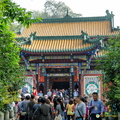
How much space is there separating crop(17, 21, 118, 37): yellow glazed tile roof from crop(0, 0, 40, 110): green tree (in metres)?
18.9

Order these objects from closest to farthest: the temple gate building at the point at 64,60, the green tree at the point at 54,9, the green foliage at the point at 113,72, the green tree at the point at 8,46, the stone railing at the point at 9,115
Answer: the green tree at the point at 8,46
the green foliage at the point at 113,72
the stone railing at the point at 9,115
the temple gate building at the point at 64,60
the green tree at the point at 54,9

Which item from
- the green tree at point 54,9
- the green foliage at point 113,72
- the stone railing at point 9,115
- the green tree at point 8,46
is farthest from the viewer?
the green tree at point 54,9

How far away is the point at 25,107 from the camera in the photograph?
12672 mm

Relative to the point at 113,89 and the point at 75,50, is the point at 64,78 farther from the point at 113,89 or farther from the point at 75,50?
the point at 113,89

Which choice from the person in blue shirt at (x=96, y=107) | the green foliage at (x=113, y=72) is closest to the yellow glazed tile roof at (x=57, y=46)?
the green foliage at (x=113, y=72)

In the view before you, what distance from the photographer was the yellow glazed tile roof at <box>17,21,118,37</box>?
97.1 feet

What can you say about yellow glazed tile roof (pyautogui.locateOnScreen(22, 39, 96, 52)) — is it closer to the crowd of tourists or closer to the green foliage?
the crowd of tourists

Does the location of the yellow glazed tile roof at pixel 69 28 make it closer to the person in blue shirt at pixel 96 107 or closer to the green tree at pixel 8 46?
the person in blue shirt at pixel 96 107

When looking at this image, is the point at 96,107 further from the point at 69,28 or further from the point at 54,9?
the point at 54,9

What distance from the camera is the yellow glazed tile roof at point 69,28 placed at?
97.1 ft

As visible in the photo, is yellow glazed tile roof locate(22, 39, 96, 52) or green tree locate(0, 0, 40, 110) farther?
yellow glazed tile roof locate(22, 39, 96, 52)

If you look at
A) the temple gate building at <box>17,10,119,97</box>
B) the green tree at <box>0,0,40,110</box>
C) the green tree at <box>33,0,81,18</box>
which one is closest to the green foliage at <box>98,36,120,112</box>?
the green tree at <box>0,0,40,110</box>

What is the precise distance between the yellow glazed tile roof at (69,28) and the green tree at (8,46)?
1889 cm

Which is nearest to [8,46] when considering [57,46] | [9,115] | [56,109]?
[56,109]
